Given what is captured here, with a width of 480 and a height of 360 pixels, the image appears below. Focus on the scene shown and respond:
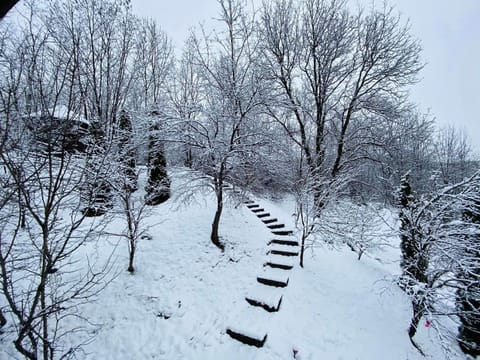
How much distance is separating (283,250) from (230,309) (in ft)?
7.60

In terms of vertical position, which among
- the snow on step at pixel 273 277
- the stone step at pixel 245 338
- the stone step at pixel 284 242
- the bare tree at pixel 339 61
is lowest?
the stone step at pixel 245 338

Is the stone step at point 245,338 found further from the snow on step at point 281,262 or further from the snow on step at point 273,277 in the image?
the snow on step at point 281,262

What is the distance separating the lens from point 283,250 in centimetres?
575

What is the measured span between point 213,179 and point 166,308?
3154 mm

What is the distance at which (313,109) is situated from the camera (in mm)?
10203

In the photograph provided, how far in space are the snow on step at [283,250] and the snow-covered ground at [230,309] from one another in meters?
0.27

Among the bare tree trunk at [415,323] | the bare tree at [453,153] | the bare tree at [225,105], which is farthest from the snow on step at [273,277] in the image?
the bare tree at [453,153]

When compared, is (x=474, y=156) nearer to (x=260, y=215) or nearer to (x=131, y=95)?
(x=260, y=215)

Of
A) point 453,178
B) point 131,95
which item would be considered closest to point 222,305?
point 131,95

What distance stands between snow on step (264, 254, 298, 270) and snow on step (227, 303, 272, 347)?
1383 millimetres

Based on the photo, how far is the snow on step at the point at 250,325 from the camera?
3389 mm

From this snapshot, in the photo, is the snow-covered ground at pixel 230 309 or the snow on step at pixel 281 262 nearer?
the snow-covered ground at pixel 230 309

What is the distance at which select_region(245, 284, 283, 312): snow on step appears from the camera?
157 inches

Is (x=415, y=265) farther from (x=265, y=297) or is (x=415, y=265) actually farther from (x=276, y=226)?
(x=276, y=226)
